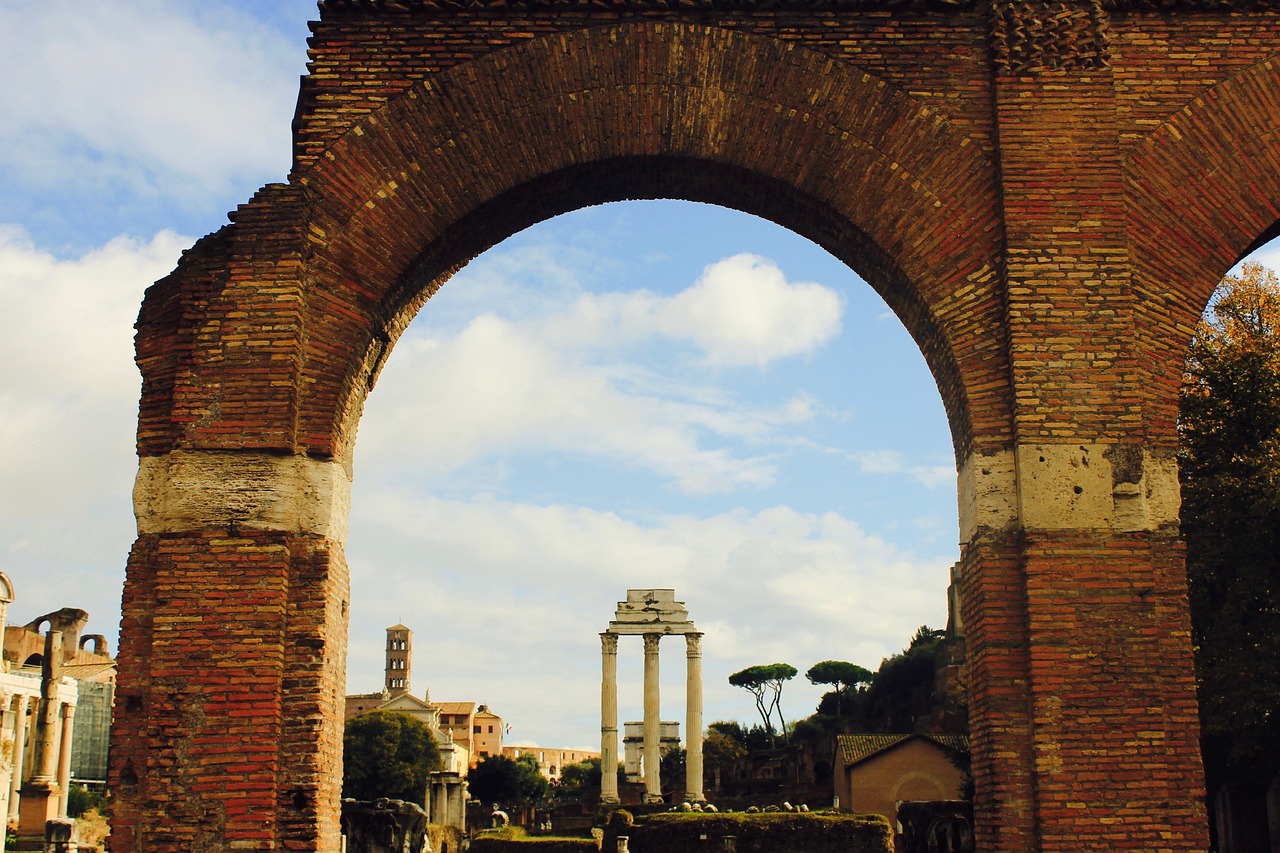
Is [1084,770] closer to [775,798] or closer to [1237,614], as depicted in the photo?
[1237,614]

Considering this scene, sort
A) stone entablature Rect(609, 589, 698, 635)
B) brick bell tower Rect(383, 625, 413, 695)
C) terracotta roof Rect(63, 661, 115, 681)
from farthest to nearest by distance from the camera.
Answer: brick bell tower Rect(383, 625, 413, 695)
terracotta roof Rect(63, 661, 115, 681)
stone entablature Rect(609, 589, 698, 635)

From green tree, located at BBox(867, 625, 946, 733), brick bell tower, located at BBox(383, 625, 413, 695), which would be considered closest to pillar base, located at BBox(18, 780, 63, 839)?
green tree, located at BBox(867, 625, 946, 733)

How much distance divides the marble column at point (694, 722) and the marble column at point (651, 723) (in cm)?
104

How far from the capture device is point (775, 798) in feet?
166

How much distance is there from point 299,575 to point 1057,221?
5.27m

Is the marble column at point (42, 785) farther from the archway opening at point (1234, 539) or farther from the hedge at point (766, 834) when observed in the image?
the archway opening at point (1234, 539)

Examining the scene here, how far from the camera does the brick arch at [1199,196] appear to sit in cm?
820

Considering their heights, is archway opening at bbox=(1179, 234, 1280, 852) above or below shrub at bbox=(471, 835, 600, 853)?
above

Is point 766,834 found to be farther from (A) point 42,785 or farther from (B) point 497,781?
(B) point 497,781

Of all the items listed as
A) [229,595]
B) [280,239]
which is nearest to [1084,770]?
[229,595]

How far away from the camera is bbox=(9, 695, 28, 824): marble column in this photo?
33.3 meters

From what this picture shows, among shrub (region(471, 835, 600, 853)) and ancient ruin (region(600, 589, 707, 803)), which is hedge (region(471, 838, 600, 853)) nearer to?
shrub (region(471, 835, 600, 853))

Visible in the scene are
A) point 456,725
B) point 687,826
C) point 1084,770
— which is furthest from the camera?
point 456,725

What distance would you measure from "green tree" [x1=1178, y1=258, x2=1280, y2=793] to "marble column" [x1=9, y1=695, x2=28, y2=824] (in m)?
28.6
